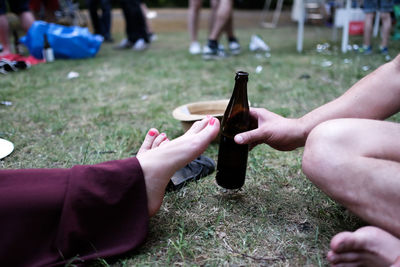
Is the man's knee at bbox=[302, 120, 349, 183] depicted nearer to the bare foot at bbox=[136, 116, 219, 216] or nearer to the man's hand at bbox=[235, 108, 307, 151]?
the man's hand at bbox=[235, 108, 307, 151]

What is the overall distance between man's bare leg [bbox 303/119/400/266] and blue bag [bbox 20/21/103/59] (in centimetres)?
414

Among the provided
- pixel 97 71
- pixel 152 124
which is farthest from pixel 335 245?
pixel 97 71

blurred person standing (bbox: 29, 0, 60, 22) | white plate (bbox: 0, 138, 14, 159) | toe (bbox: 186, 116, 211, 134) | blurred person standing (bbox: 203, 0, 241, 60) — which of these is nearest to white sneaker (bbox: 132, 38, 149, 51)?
blurred person standing (bbox: 203, 0, 241, 60)

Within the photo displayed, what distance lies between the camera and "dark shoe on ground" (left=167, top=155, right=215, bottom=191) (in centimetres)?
139

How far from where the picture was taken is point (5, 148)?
171cm

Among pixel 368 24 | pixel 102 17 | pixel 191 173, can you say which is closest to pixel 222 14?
pixel 368 24

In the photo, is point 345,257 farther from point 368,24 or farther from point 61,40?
point 368,24

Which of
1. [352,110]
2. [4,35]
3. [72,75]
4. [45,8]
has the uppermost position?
[45,8]

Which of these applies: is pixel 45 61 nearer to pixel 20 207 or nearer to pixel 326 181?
pixel 20 207

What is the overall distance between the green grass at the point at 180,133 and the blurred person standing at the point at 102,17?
1.73 meters

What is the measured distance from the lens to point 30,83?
3.13 m

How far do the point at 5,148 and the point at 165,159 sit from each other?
1.14 meters

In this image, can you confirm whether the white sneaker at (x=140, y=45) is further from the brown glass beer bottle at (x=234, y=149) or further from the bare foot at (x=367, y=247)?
the bare foot at (x=367, y=247)

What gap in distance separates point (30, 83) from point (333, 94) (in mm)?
2842
